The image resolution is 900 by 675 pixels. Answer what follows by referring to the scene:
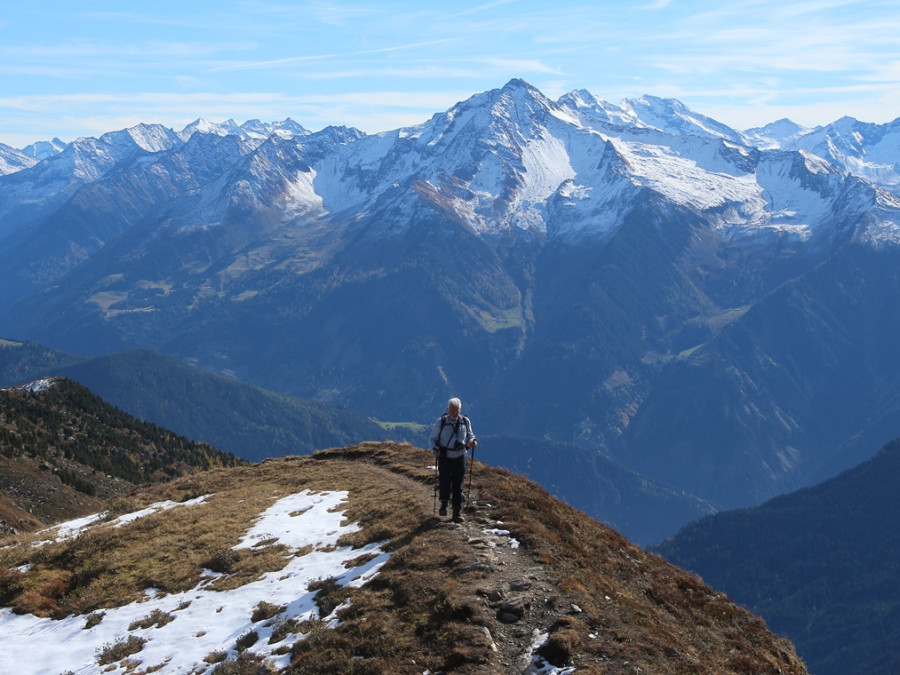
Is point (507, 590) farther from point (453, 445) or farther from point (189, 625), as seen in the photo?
point (189, 625)

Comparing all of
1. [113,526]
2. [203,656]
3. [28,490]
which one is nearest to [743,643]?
[203,656]

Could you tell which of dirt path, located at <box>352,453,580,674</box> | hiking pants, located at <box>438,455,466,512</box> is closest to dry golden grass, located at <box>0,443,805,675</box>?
dirt path, located at <box>352,453,580,674</box>

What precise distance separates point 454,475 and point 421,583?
651 centimetres

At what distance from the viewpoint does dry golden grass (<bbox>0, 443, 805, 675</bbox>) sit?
70.8ft

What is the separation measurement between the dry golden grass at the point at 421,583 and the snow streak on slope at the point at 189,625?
0.57 meters

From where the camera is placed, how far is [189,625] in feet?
88.7

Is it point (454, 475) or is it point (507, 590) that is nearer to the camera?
point (507, 590)

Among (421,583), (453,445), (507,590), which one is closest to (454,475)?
(453,445)

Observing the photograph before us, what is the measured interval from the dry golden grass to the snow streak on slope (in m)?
0.57

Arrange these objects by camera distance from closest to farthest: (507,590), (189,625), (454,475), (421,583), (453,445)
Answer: (507,590) < (421,583) < (189,625) < (453,445) < (454,475)

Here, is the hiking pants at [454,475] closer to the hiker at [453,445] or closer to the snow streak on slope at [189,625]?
the hiker at [453,445]

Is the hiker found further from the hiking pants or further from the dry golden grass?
the dry golden grass

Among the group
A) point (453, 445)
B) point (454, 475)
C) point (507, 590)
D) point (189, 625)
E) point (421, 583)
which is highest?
point (453, 445)

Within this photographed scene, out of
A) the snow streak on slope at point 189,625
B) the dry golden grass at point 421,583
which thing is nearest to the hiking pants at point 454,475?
the dry golden grass at point 421,583
